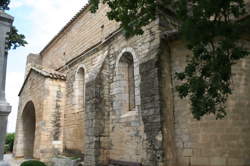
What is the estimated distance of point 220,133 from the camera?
5863mm

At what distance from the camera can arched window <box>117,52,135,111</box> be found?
318 inches

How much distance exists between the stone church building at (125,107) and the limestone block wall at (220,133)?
23 mm

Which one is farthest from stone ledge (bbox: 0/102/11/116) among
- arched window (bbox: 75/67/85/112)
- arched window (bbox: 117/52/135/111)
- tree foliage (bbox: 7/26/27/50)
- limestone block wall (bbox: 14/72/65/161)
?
limestone block wall (bbox: 14/72/65/161)

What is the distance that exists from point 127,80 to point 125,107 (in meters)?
1.00

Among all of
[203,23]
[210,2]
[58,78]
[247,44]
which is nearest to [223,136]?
[247,44]

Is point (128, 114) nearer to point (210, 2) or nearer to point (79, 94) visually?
point (79, 94)

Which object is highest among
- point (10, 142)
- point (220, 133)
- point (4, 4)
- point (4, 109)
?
point (4, 4)

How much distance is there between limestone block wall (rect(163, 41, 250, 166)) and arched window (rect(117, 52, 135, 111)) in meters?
2.02

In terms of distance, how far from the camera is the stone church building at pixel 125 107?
19.5 feet

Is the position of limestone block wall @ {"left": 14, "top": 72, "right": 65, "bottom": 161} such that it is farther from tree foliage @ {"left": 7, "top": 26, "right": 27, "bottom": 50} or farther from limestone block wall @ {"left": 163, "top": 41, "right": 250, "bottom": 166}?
limestone block wall @ {"left": 163, "top": 41, "right": 250, "bottom": 166}

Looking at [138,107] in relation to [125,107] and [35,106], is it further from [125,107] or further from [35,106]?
[35,106]

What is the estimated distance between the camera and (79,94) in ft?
36.7

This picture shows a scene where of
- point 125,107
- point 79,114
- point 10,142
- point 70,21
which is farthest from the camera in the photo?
point 10,142

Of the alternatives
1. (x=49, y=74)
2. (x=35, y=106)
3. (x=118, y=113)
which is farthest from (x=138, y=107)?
(x=35, y=106)
